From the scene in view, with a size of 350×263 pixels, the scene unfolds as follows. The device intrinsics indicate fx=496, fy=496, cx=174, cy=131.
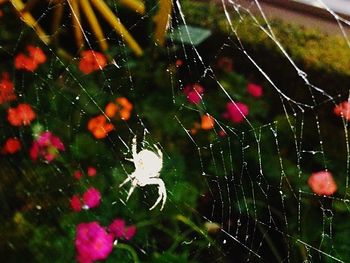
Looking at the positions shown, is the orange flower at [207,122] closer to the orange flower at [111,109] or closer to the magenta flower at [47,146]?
the orange flower at [111,109]

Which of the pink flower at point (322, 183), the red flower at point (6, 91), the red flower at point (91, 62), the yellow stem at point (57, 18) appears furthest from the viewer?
the yellow stem at point (57, 18)

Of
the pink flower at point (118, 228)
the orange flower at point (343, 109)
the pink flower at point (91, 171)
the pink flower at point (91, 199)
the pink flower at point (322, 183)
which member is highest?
the orange flower at point (343, 109)

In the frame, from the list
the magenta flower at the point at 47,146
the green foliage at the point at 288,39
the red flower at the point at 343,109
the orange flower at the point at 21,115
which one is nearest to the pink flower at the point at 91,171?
the magenta flower at the point at 47,146

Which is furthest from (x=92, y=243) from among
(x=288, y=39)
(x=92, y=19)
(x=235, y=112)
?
(x=288, y=39)

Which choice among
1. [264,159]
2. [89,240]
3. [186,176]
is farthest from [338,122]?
[89,240]

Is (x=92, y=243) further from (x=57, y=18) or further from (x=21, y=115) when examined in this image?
(x=57, y=18)
